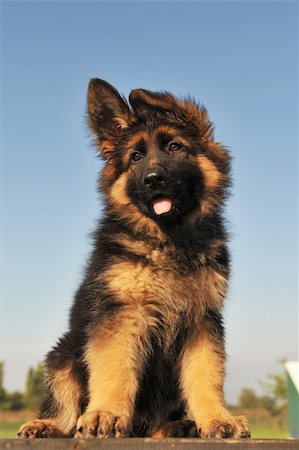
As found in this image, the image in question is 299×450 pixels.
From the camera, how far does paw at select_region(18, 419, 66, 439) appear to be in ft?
14.7

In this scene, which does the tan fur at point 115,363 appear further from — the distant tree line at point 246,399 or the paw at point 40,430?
the distant tree line at point 246,399

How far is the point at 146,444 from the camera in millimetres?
3400

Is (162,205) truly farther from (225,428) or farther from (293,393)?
(293,393)

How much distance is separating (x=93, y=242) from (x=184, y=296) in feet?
3.26

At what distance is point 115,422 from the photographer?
3998 millimetres

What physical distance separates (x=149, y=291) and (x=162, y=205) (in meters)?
0.80

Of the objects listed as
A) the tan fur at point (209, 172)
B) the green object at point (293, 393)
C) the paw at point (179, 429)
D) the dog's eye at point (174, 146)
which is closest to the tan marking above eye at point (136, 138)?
the dog's eye at point (174, 146)

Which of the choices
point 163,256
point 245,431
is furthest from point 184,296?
point 245,431

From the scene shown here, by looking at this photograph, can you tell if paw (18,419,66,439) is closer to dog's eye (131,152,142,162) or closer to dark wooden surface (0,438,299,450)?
dark wooden surface (0,438,299,450)

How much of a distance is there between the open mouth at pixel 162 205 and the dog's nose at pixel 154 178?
18cm

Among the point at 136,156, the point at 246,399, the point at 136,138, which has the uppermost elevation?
the point at 136,138

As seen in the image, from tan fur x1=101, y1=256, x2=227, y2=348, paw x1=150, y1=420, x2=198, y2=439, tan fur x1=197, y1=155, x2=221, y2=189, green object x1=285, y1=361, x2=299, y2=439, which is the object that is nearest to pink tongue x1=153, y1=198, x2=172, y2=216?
tan fur x1=101, y1=256, x2=227, y2=348

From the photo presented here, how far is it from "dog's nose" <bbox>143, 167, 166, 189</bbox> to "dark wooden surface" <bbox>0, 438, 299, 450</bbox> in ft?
7.08

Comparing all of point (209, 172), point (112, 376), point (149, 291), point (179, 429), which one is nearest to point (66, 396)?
point (112, 376)
